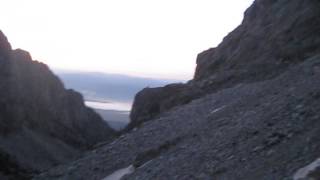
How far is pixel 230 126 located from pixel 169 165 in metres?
2.35

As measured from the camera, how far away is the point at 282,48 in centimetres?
3497

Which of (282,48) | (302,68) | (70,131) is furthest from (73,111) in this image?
(302,68)

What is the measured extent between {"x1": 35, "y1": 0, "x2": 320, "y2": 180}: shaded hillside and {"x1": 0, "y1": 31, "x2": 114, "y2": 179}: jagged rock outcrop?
1835 inches

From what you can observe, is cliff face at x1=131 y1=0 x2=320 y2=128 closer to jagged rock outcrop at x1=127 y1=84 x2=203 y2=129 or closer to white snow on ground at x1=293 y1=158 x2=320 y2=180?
jagged rock outcrop at x1=127 y1=84 x2=203 y2=129

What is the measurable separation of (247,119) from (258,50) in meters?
17.4

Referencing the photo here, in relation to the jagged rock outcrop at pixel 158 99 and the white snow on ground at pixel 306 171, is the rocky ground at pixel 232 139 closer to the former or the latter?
the white snow on ground at pixel 306 171

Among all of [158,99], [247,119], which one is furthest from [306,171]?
[158,99]

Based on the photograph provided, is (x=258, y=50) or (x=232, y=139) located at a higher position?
(x=258, y=50)

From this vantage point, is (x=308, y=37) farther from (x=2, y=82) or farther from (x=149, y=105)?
(x=2, y=82)

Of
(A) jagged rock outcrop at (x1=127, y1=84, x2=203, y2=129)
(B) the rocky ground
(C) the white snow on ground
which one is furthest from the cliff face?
(C) the white snow on ground

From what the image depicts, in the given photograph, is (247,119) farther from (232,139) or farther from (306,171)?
(306,171)

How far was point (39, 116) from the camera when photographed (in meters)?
109

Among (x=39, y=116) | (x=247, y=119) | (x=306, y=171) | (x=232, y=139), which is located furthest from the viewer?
(x=39, y=116)

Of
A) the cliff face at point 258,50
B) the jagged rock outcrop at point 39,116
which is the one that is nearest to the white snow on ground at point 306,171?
the cliff face at point 258,50
